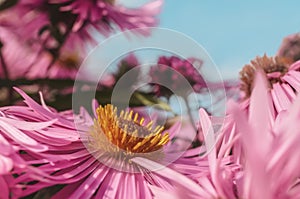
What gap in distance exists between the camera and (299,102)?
13cm

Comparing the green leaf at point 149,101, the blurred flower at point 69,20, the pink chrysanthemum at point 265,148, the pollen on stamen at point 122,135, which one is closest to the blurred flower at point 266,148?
the pink chrysanthemum at point 265,148

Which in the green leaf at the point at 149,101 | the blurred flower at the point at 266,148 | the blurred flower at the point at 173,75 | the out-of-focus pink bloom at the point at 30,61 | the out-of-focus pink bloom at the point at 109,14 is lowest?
the blurred flower at the point at 266,148

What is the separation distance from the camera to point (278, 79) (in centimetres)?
40

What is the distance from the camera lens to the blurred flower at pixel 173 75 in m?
0.37

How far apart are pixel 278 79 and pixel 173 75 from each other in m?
0.07

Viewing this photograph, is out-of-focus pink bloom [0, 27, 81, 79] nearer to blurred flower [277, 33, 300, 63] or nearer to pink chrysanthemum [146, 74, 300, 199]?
blurred flower [277, 33, 300, 63]

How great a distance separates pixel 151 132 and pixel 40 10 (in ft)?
0.89

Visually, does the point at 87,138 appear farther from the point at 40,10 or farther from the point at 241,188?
the point at 40,10

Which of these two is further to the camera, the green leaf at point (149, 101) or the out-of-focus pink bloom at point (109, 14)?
the out-of-focus pink bloom at point (109, 14)

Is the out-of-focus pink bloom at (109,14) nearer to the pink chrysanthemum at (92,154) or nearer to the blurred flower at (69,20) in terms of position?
the blurred flower at (69,20)

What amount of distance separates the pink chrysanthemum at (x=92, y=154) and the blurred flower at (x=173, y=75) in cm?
9

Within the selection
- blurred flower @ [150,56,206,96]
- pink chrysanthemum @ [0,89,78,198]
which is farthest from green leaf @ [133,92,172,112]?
pink chrysanthemum @ [0,89,78,198]

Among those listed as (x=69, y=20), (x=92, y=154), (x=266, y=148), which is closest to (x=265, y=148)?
(x=266, y=148)

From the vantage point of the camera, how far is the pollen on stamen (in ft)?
0.81
